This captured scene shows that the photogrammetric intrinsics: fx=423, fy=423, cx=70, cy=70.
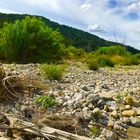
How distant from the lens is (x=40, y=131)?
563 cm

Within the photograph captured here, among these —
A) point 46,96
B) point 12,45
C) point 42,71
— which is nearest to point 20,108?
point 46,96

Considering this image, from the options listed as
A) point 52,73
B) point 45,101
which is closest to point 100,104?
point 45,101

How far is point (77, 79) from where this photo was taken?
11.9 metres

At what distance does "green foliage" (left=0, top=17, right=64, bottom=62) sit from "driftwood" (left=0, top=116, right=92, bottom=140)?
12.0m

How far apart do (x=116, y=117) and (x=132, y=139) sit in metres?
1.09

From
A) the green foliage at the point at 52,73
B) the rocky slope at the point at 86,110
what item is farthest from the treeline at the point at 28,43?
the rocky slope at the point at 86,110

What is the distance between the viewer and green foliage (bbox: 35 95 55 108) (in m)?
7.53

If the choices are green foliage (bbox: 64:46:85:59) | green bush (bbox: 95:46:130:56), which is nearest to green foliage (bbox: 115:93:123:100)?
green foliage (bbox: 64:46:85:59)

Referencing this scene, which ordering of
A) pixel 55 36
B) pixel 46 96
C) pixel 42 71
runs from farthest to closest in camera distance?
pixel 55 36 → pixel 42 71 → pixel 46 96

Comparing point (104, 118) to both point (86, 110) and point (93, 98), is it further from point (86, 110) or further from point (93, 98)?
point (93, 98)

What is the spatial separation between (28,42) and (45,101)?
10622 mm

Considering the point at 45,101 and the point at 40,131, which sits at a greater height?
the point at 45,101

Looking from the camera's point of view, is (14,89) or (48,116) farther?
(14,89)

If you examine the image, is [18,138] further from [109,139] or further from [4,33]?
[4,33]
